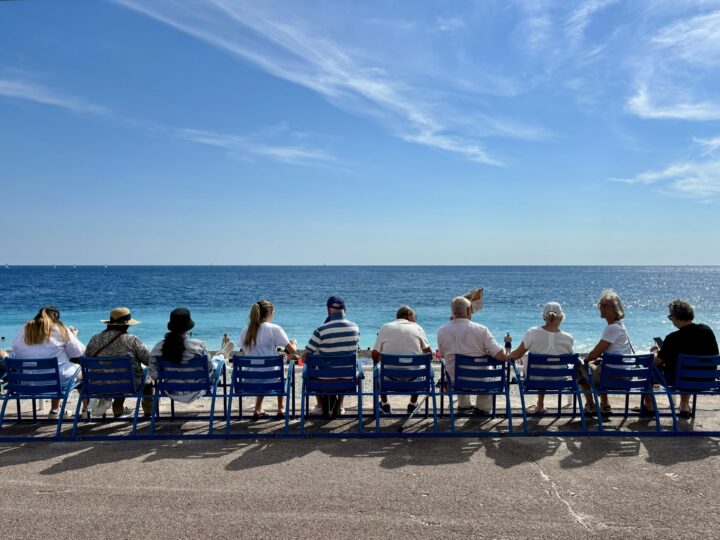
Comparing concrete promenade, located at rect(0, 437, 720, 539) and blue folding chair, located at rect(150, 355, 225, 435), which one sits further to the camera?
blue folding chair, located at rect(150, 355, 225, 435)

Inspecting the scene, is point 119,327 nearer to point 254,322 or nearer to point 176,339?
point 176,339

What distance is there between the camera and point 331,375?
5.86 metres

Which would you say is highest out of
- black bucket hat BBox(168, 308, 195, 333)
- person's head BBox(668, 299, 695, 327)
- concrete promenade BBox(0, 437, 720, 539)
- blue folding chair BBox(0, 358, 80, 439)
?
person's head BBox(668, 299, 695, 327)

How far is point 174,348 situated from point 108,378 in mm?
752

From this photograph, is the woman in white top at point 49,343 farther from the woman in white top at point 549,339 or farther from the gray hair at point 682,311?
the gray hair at point 682,311

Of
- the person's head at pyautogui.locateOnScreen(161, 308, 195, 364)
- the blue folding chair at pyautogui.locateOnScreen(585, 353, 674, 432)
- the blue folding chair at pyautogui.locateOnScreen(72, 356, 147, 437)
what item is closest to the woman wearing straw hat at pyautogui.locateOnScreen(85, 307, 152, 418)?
the blue folding chair at pyautogui.locateOnScreen(72, 356, 147, 437)

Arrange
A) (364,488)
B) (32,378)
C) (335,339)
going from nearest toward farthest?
1. (364,488)
2. (32,378)
3. (335,339)

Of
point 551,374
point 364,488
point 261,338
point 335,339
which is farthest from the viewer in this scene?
point 261,338

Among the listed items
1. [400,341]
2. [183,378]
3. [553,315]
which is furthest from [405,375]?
[183,378]

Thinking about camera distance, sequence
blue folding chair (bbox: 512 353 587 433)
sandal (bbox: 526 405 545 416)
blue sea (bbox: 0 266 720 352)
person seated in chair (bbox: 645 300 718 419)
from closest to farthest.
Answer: blue folding chair (bbox: 512 353 587 433) < person seated in chair (bbox: 645 300 718 419) < sandal (bbox: 526 405 545 416) < blue sea (bbox: 0 266 720 352)

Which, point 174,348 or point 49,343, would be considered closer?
point 174,348

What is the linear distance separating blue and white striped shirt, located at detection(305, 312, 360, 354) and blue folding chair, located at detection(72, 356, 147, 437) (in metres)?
1.97

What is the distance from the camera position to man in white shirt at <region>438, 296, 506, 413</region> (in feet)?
19.9

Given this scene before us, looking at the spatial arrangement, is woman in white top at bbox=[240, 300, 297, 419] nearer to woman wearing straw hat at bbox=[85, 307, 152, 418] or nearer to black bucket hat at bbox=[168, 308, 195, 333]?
black bucket hat at bbox=[168, 308, 195, 333]
